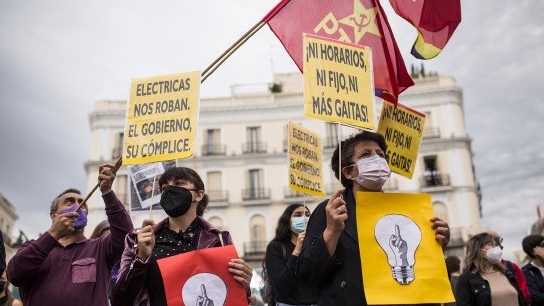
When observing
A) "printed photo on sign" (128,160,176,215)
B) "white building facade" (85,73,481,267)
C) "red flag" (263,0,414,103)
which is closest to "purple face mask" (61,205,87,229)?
"red flag" (263,0,414,103)

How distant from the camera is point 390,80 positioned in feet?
16.6

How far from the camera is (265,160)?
37281 mm

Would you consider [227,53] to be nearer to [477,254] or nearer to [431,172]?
[477,254]

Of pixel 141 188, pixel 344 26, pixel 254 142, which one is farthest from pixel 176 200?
pixel 254 142

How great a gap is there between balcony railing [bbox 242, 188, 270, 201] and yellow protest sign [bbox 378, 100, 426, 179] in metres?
31.8

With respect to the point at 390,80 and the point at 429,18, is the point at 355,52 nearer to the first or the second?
the point at 390,80

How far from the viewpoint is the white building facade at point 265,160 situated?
3500cm

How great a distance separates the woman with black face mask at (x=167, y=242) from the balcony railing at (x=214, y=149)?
3406 cm

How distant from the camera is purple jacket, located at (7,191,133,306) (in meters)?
3.69

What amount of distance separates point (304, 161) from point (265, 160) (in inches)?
1220

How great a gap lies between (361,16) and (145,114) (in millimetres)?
2597

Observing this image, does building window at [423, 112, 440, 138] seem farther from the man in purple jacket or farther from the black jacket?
the man in purple jacket

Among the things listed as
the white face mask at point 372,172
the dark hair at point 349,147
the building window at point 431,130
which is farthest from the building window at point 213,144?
Answer: the white face mask at point 372,172

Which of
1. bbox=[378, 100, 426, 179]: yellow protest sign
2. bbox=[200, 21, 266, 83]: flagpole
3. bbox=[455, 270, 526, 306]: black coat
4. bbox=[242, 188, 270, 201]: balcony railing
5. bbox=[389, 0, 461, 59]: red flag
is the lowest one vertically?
bbox=[455, 270, 526, 306]: black coat
